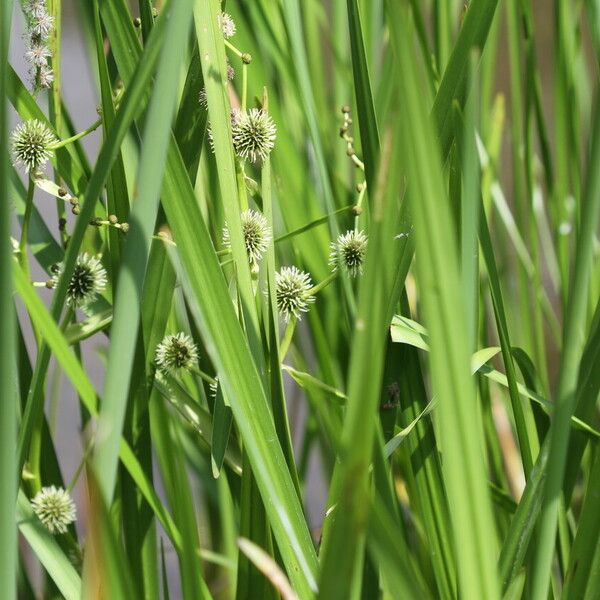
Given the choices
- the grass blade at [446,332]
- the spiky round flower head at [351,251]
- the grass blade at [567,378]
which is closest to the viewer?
the grass blade at [446,332]

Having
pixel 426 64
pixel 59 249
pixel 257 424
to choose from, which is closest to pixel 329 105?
pixel 426 64

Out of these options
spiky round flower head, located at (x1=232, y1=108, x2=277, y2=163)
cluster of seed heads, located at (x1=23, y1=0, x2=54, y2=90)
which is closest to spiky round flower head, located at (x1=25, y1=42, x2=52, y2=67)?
cluster of seed heads, located at (x1=23, y1=0, x2=54, y2=90)

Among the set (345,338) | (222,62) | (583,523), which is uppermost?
(222,62)

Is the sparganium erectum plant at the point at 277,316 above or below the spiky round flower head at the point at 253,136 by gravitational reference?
below

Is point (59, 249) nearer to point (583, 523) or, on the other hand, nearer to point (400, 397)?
point (400, 397)

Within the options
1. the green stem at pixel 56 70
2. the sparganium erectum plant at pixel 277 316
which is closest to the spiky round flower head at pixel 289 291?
the sparganium erectum plant at pixel 277 316

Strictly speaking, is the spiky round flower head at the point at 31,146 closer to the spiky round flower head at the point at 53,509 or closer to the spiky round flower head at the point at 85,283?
the spiky round flower head at the point at 85,283
